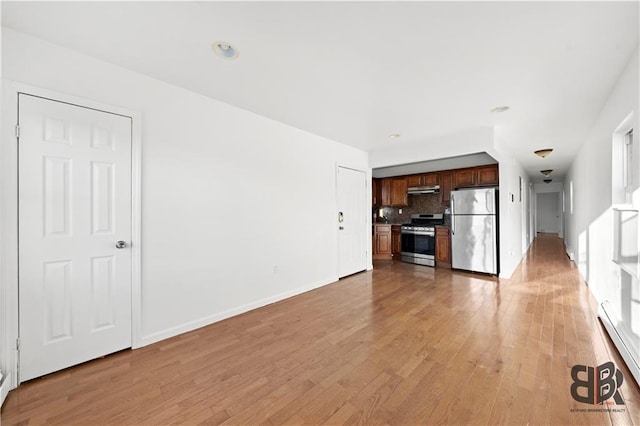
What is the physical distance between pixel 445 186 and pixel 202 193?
5015mm

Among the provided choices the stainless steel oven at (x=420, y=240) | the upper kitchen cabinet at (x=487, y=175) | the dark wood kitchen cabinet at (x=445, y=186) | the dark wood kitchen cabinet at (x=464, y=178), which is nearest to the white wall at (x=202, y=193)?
the stainless steel oven at (x=420, y=240)

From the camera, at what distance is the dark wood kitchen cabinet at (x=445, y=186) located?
5.63 meters

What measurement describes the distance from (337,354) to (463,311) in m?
1.81

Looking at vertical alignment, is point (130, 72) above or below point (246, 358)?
above

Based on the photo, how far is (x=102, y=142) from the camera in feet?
7.03

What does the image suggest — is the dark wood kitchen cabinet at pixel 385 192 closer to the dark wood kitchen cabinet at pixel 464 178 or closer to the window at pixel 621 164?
the dark wood kitchen cabinet at pixel 464 178

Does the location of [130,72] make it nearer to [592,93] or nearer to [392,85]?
[392,85]

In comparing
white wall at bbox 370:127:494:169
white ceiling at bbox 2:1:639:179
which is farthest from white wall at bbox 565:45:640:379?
white wall at bbox 370:127:494:169

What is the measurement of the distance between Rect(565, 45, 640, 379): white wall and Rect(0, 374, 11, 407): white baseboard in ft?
14.2

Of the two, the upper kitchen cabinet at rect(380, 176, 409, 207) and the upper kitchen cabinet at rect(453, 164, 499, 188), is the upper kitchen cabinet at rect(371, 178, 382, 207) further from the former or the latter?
the upper kitchen cabinet at rect(453, 164, 499, 188)

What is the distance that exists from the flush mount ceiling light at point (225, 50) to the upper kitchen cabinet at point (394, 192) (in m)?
5.16

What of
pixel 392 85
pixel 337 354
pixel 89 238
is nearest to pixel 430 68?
pixel 392 85

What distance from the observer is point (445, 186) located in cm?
570

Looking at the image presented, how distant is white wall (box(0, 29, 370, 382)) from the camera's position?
212 centimetres
